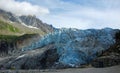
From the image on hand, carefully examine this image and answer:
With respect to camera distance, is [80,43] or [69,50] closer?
[69,50]

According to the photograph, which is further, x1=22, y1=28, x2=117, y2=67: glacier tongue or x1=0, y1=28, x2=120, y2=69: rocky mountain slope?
x1=22, y1=28, x2=117, y2=67: glacier tongue

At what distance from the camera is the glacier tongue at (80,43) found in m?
113

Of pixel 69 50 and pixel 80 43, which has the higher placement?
pixel 80 43

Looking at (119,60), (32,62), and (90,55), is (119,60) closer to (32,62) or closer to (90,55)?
(90,55)

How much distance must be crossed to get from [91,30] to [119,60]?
3639 cm

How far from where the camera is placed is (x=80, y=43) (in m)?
121

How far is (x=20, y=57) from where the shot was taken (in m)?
130

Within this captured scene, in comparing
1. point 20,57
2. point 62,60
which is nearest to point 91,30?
point 62,60

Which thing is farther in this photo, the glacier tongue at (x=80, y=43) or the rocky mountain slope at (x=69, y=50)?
the glacier tongue at (x=80, y=43)

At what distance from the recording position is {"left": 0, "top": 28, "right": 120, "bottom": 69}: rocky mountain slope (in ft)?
370

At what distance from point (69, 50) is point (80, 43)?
24.4 feet

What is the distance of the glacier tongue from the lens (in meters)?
113

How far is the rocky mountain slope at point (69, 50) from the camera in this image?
113 m

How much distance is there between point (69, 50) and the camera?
379 ft
